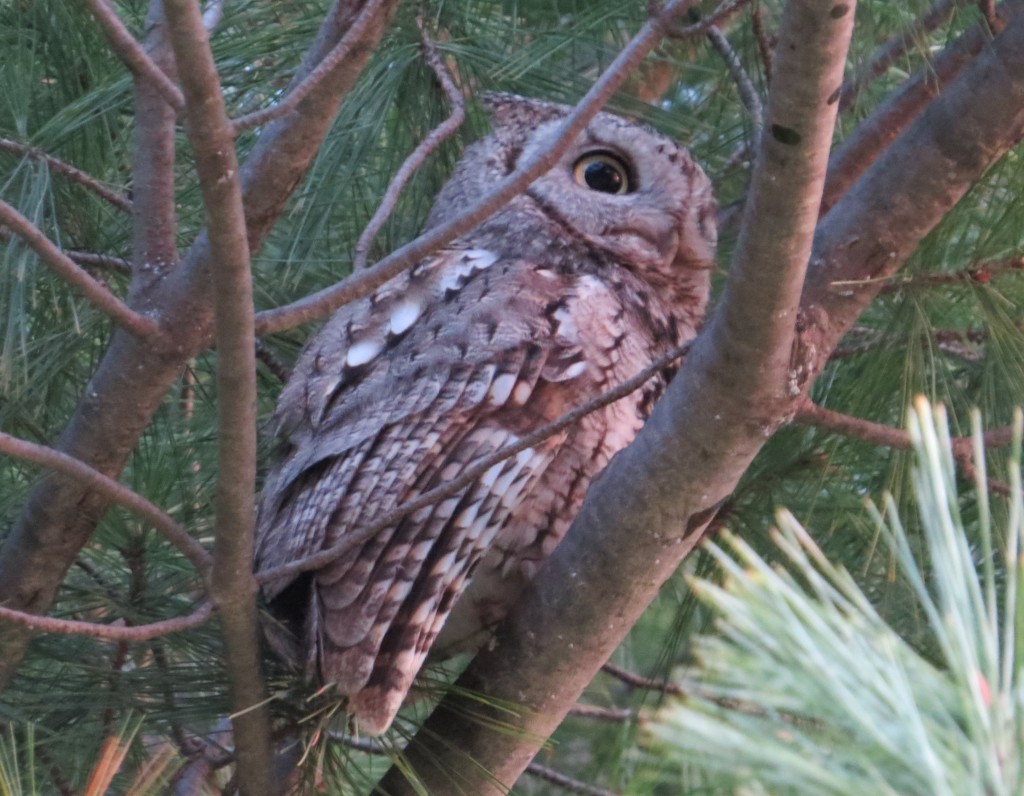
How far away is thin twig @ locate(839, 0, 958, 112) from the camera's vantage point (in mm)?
1306

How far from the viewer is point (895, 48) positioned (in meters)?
1.52

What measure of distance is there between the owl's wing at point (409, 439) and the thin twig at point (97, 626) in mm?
239

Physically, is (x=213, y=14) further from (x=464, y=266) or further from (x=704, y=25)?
(x=704, y=25)

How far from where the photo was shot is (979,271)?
128 cm

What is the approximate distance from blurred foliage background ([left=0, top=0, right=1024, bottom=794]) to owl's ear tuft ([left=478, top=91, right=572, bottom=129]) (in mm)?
28

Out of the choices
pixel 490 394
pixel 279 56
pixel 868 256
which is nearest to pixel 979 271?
pixel 868 256

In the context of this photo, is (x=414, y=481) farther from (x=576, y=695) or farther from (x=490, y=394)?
(x=576, y=695)

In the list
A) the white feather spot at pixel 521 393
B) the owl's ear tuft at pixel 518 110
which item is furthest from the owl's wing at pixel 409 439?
the owl's ear tuft at pixel 518 110

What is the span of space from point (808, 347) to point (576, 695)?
1.60ft

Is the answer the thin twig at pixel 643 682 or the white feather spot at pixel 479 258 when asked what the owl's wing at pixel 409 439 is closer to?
the white feather spot at pixel 479 258

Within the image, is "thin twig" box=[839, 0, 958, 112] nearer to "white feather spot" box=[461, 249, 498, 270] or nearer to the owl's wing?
the owl's wing

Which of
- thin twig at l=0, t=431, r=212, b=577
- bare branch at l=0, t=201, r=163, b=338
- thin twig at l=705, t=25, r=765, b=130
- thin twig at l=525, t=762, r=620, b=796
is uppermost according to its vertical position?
thin twig at l=705, t=25, r=765, b=130

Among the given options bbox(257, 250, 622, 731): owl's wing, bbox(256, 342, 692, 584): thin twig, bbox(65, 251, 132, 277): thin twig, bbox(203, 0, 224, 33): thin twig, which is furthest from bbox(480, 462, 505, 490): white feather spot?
bbox(203, 0, 224, 33): thin twig

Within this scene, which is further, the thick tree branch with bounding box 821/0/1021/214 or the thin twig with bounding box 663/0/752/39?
the thick tree branch with bounding box 821/0/1021/214
